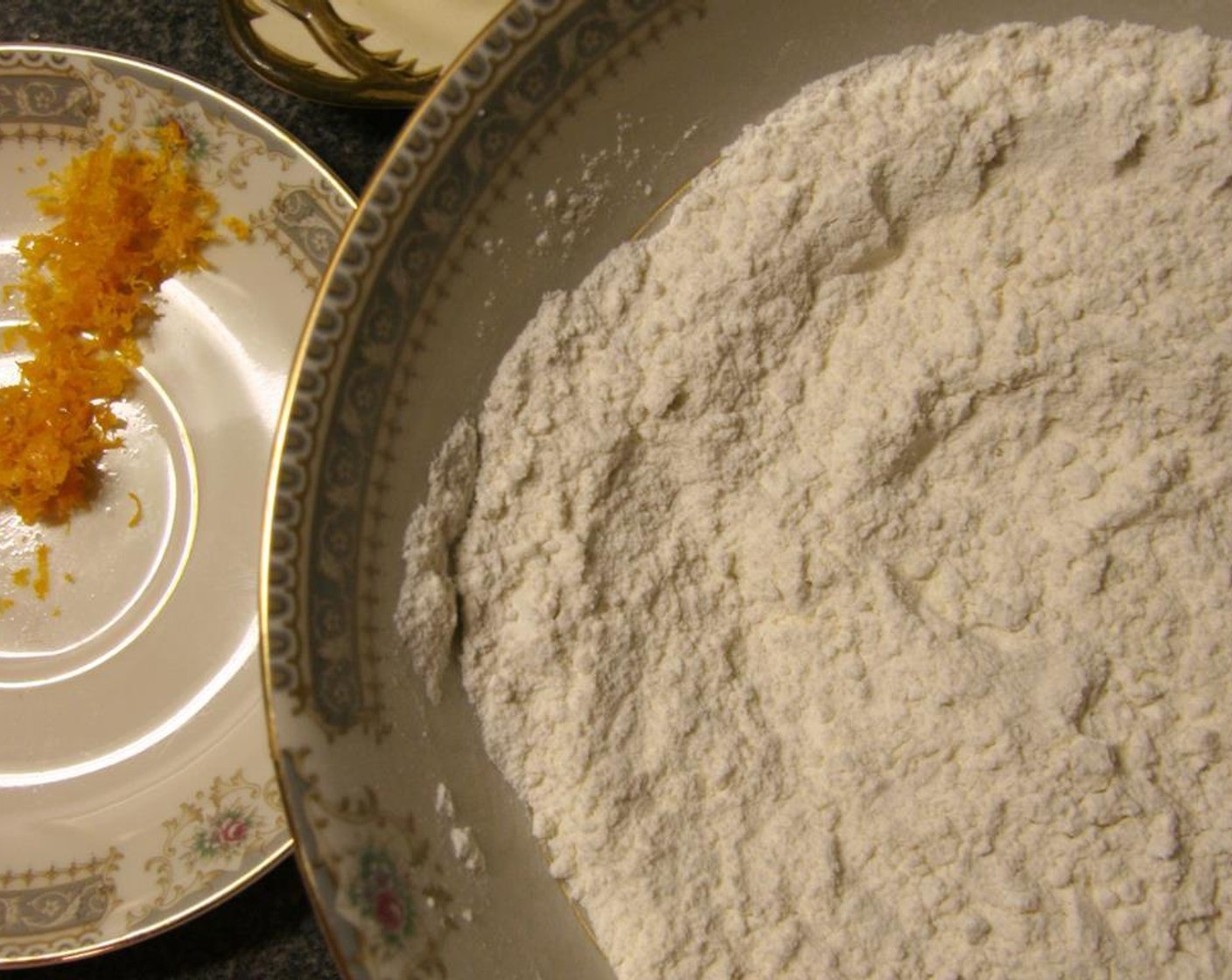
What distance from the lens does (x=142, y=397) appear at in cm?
101

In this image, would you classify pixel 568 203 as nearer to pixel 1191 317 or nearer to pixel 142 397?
pixel 1191 317

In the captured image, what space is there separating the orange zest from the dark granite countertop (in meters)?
0.13

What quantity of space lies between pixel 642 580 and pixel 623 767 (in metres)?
0.13

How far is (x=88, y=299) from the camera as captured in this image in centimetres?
98

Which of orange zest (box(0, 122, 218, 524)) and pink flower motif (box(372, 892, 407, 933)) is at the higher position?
orange zest (box(0, 122, 218, 524))

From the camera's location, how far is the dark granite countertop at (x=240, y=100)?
37.9 inches

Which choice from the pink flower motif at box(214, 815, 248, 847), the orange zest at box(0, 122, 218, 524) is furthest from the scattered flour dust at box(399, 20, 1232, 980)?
the orange zest at box(0, 122, 218, 524)

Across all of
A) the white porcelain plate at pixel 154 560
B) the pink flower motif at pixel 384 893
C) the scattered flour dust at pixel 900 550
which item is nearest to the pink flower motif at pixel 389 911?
the pink flower motif at pixel 384 893

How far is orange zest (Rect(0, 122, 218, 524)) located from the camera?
95 cm

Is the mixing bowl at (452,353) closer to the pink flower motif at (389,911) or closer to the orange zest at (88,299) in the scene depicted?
the pink flower motif at (389,911)

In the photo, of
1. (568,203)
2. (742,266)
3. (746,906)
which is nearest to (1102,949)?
(746,906)

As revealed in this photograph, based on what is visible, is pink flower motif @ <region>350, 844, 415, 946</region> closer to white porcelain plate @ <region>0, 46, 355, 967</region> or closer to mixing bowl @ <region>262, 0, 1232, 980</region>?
mixing bowl @ <region>262, 0, 1232, 980</region>

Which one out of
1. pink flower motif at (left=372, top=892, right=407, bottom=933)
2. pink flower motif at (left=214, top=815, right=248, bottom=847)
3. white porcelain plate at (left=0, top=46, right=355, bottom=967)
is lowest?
pink flower motif at (left=372, top=892, right=407, bottom=933)

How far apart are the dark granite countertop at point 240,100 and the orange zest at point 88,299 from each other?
13 cm
